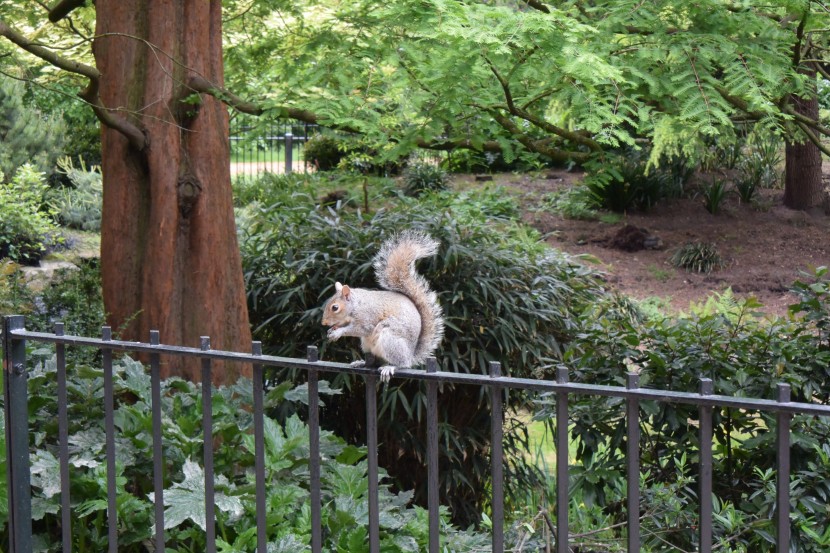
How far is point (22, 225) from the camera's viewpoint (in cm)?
1253

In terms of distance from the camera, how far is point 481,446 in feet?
19.7

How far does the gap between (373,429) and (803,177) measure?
41.6ft

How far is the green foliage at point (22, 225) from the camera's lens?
1236 centimetres

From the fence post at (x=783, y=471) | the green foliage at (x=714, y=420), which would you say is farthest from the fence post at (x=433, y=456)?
the green foliage at (x=714, y=420)

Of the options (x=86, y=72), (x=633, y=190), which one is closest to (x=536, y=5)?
(x=86, y=72)

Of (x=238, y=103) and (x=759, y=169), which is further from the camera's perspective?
(x=759, y=169)

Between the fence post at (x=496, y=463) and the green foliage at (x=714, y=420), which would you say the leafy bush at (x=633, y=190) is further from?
the fence post at (x=496, y=463)

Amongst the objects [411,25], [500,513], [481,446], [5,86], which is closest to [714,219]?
[481,446]

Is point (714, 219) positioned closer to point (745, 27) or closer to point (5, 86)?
point (745, 27)

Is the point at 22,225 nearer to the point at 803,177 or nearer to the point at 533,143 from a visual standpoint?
the point at 533,143

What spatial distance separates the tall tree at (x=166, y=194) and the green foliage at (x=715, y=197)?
9990 millimetres

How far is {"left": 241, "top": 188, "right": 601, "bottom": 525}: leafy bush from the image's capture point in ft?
19.2

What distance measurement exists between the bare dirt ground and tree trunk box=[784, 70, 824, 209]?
220 millimetres

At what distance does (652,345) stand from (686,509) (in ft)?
2.96
